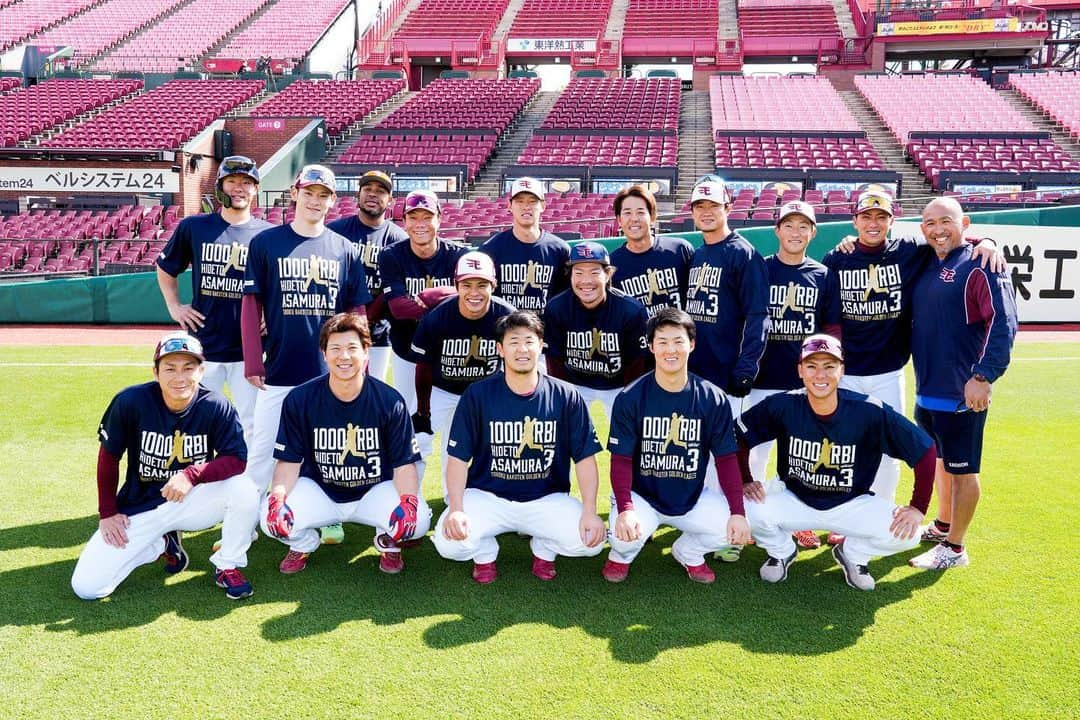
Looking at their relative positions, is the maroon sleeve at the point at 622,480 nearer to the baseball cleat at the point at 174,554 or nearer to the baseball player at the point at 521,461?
the baseball player at the point at 521,461

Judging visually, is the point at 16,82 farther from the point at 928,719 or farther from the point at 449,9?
the point at 928,719

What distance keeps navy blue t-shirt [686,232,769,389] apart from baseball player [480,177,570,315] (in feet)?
2.73

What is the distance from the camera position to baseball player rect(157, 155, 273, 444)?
491cm

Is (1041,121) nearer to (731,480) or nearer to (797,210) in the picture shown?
(797,210)

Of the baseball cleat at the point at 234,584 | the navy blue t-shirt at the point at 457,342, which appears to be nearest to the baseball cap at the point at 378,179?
the navy blue t-shirt at the point at 457,342

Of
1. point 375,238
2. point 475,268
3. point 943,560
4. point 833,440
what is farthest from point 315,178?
point 943,560

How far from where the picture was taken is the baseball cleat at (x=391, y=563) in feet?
13.9

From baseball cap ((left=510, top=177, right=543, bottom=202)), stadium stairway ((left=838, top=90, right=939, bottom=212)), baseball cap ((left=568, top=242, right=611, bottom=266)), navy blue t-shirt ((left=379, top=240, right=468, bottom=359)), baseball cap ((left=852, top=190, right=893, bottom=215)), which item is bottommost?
navy blue t-shirt ((left=379, top=240, right=468, bottom=359))

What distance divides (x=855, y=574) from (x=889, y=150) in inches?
869

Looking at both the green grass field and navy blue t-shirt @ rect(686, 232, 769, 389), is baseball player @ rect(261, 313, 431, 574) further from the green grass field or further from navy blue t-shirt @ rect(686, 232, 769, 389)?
navy blue t-shirt @ rect(686, 232, 769, 389)

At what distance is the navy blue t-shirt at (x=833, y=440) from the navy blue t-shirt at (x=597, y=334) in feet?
2.66

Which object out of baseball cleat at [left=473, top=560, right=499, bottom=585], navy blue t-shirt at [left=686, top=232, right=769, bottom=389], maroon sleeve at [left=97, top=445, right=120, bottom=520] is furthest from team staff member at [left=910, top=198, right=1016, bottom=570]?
maroon sleeve at [left=97, top=445, right=120, bottom=520]

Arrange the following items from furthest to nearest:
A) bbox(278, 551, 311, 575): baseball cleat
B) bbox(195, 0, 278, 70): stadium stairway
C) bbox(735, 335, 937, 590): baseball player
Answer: bbox(195, 0, 278, 70): stadium stairway
bbox(278, 551, 311, 575): baseball cleat
bbox(735, 335, 937, 590): baseball player

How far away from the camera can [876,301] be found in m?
4.72
